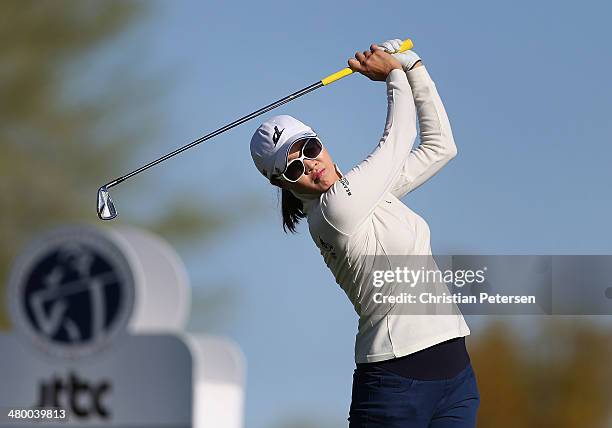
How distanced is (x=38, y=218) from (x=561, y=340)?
792 centimetres

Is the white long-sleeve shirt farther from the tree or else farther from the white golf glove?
the tree

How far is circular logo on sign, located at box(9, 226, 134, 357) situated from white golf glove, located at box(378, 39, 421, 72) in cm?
221

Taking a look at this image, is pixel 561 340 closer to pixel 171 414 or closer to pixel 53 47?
pixel 53 47

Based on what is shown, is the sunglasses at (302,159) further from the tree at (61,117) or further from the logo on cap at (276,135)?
the tree at (61,117)

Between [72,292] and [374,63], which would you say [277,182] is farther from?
[72,292]

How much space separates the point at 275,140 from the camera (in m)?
3.01

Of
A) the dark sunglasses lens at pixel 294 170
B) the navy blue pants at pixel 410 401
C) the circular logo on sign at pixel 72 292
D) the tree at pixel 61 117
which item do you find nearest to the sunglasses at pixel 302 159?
the dark sunglasses lens at pixel 294 170

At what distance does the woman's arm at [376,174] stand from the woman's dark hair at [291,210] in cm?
24

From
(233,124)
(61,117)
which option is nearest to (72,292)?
(233,124)

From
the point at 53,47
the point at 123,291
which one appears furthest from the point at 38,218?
the point at 123,291

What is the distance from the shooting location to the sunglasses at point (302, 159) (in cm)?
295

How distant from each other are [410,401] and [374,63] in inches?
31.6

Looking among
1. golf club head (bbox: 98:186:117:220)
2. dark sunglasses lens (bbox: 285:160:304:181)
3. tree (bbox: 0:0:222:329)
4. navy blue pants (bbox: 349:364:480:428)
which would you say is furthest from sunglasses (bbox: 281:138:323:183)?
tree (bbox: 0:0:222:329)

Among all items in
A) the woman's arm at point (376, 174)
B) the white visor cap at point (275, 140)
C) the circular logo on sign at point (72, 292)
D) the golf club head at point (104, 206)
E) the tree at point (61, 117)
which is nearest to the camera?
the woman's arm at point (376, 174)
